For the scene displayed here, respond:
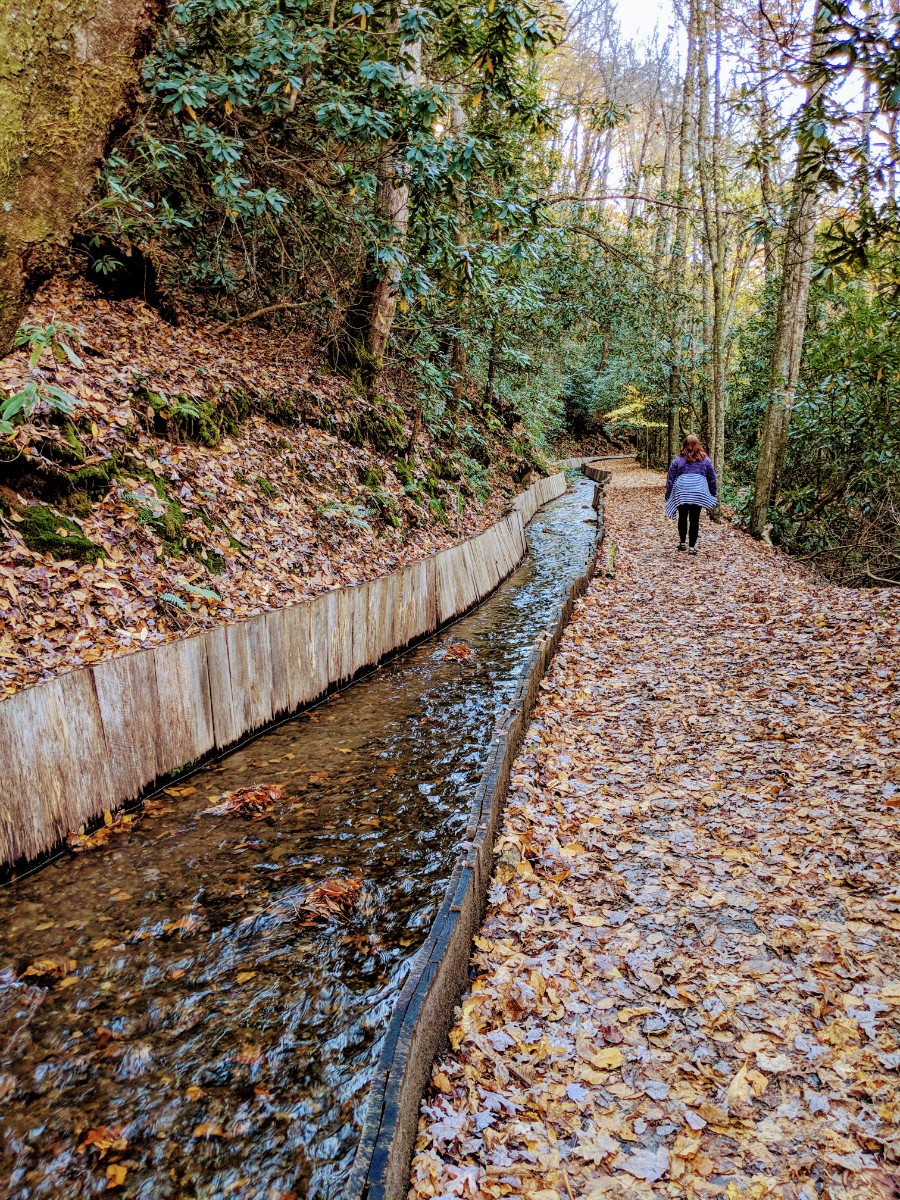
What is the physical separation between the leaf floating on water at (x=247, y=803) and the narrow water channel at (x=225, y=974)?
0.15ft

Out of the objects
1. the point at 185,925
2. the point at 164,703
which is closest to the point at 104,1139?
the point at 185,925

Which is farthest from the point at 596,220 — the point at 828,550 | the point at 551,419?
the point at 551,419

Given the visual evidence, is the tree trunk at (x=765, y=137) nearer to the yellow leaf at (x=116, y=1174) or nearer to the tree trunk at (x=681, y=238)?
the tree trunk at (x=681, y=238)

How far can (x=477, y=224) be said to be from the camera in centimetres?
858

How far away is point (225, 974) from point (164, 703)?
181 centimetres

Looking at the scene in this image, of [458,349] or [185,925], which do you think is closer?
[185,925]

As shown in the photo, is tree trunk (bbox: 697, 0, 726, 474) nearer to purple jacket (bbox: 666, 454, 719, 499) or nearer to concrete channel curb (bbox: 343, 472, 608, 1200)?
purple jacket (bbox: 666, 454, 719, 499)

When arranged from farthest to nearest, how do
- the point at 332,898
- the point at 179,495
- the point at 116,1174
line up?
1. the point at 179,495
2. the point at 332,898
3. the point at 116,1174

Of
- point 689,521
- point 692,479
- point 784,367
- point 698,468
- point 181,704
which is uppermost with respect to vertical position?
point 784,367

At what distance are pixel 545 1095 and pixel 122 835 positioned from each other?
8.82 feet

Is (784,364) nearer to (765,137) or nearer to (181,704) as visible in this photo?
(765,137)

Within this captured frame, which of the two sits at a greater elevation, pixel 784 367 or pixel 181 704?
pixel 784 367

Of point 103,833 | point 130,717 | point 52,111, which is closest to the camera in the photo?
point 52,111

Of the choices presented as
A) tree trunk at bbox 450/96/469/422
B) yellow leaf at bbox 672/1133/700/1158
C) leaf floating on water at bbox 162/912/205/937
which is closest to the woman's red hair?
tree trunk at bbox 450/96/469/422
